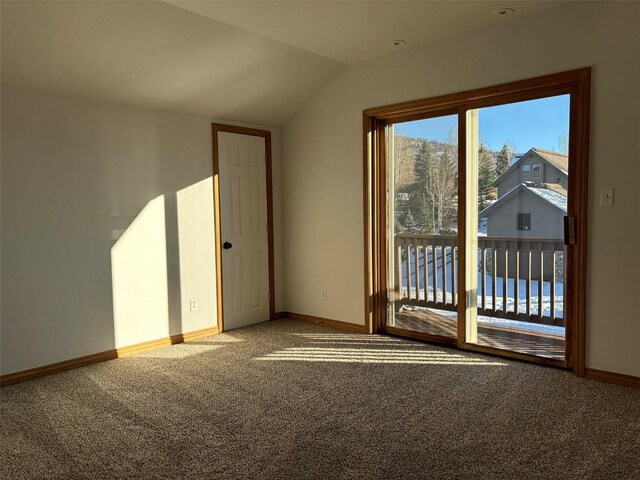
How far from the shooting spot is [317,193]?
518cm

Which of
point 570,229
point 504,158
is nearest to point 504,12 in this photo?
point 504,158

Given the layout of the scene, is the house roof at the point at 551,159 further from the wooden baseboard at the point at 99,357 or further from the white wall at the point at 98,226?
the wooden baseboard at the point at 99,357

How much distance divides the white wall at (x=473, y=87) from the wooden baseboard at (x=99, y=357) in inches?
50.7

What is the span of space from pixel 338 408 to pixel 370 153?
→ 8.39 feet

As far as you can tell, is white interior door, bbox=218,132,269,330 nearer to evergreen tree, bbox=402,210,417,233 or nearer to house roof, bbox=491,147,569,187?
evergreen tree, bbox=402,210,417,233

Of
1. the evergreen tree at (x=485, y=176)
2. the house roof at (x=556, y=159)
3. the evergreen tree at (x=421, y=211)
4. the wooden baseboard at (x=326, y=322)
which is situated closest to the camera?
the house roof at (x=556, y=159)

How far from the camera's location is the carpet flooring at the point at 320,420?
2.37 m

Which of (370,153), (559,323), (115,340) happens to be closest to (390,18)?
(370,153)

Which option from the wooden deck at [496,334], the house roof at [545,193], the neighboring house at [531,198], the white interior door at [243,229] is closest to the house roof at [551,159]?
the neighboring house at [531,198]

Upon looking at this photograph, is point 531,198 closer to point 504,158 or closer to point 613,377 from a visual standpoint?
point 504,158

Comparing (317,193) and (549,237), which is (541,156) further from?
(317,193)

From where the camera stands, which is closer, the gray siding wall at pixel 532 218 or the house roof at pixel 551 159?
the house roof at pixel 551 159

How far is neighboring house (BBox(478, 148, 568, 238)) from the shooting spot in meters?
3.65

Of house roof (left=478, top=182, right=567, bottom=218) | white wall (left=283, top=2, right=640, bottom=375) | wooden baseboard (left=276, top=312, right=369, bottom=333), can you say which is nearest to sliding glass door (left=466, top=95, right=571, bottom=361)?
house roof (left=478, top=182, right=567, bottom=218)
